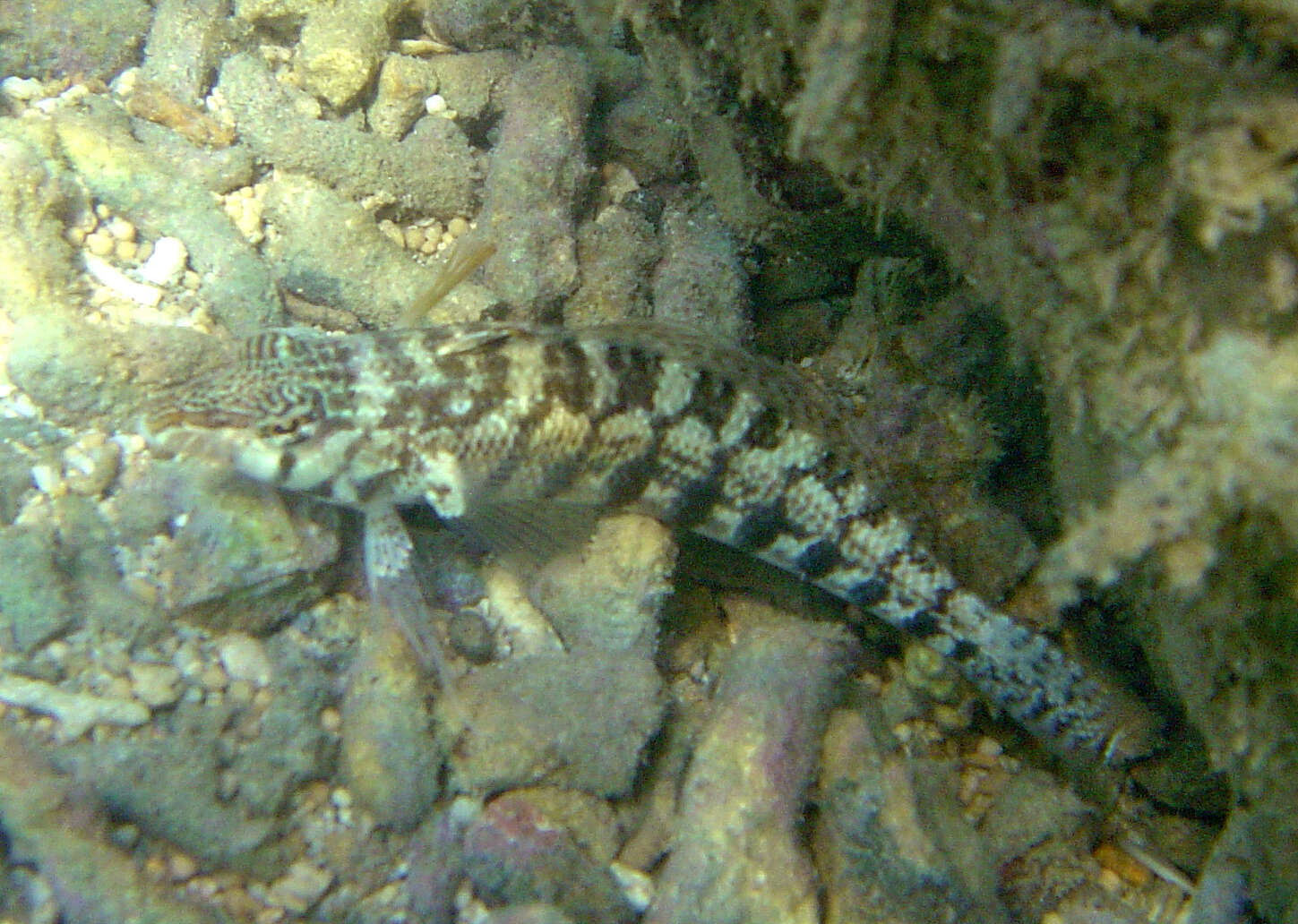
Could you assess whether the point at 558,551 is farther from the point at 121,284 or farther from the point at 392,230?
the point at 121,284

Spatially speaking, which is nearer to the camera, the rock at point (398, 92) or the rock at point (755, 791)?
the rock at point (755, 791)

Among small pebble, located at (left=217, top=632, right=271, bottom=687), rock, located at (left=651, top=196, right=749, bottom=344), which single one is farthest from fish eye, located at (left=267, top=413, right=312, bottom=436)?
rock, located at (left=651, top=196, right=749, bottom=344)

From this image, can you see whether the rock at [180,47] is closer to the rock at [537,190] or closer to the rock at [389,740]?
the rock at [537,190]

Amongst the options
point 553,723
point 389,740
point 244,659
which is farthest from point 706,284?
point 244,659

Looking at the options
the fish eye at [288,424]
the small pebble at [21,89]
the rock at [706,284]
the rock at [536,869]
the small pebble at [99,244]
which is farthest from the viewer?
the rock at [706,284]

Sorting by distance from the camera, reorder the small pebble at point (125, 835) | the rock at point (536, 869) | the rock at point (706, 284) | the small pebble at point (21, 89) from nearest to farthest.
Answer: the small pebble at point (125, 835) < the rock at point (536, 869) < the small pebble at point (21, 89) < the rock at point (706, 284)

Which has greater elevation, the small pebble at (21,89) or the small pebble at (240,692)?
the small pebble at (21,89)

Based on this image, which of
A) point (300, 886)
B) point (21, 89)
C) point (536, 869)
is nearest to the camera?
point (300, 886)

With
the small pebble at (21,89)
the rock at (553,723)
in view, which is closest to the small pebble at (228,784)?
the rock at (553,723)

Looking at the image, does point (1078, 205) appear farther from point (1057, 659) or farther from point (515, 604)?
point (515, 604)
